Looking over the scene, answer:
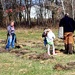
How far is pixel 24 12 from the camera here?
53250mm

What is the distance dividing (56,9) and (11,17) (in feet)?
21.3

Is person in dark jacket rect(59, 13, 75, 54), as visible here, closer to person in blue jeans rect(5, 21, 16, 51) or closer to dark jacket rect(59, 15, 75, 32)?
dark jacket rect(59, 15, 75, 32)

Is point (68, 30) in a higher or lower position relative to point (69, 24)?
lower

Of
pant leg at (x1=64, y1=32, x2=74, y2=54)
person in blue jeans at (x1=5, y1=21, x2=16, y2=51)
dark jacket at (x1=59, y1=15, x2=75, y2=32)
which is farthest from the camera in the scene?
person in blue jeans at (x1=5, y1=21, x2=16, y2=51)

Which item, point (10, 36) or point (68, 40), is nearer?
point (68, 40)

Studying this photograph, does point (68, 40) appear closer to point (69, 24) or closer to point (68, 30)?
point (68, 30)

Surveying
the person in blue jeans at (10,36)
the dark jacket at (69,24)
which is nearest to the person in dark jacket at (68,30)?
the dark jacket at (69,24)

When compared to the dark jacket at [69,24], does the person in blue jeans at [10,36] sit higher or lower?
lower

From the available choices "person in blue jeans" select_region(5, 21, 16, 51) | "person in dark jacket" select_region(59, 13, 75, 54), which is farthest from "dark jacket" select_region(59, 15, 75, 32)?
"person in blue jeans" select_region(5, 21, 16, 51)

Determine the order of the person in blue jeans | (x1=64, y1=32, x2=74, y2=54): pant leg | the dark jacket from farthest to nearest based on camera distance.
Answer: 1. the person in blue jeans
2. the dark jacket
3. (x1=64, y1=32, x2=74, y2=54): pant leg

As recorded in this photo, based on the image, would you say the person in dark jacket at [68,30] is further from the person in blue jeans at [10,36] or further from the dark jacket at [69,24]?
the person in blue jeans at [10,36]

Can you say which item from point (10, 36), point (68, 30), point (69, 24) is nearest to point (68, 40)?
point (68, 30)

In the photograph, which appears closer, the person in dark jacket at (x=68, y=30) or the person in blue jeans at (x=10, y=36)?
the person in dark jacket at (x=68, y=30)

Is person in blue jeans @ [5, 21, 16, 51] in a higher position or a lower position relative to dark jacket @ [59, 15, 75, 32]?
lower
